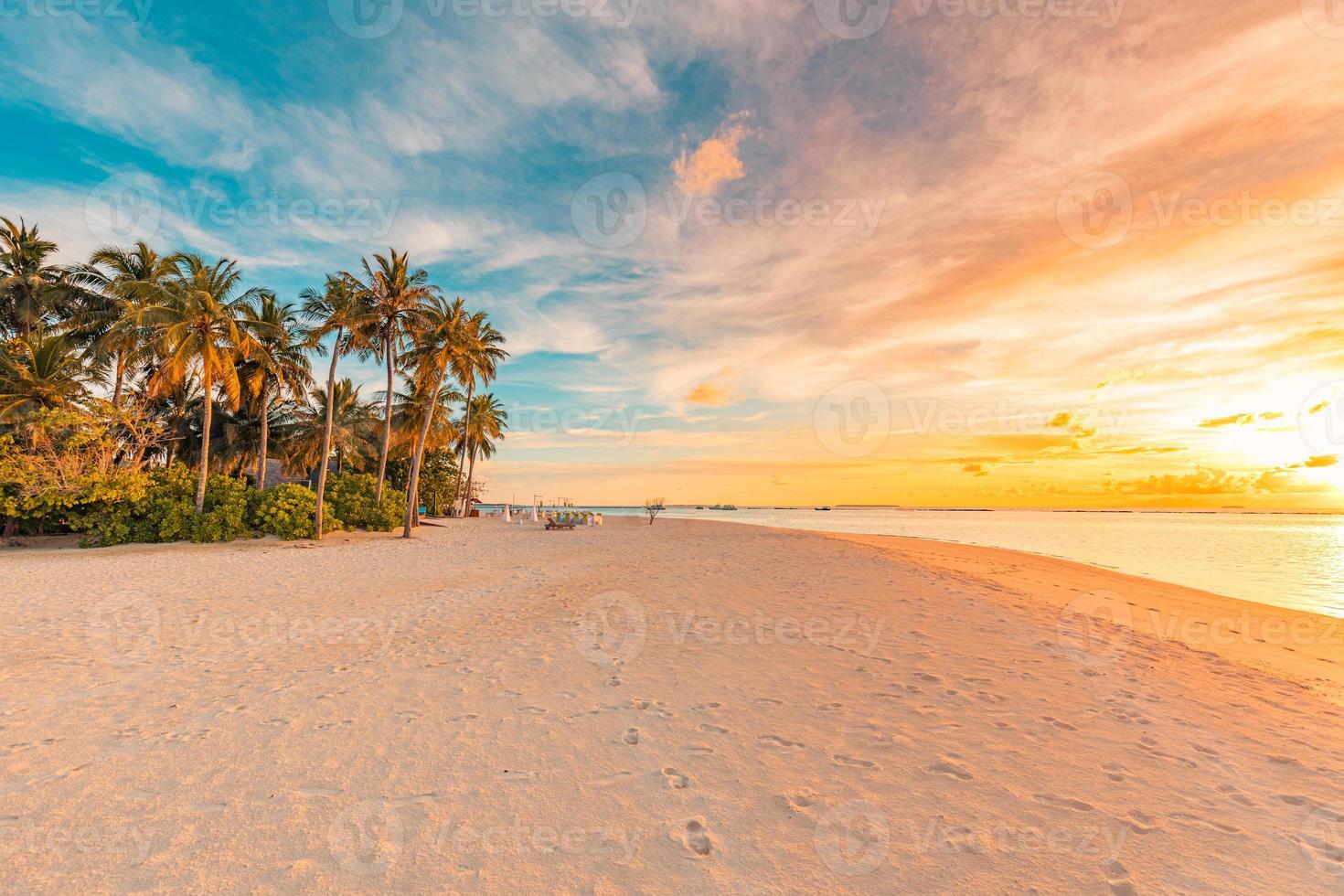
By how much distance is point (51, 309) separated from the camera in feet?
82.7

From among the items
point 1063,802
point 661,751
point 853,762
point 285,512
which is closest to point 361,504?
point 285,512

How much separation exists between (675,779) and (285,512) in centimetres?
2664

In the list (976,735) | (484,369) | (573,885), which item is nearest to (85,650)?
(573,885)

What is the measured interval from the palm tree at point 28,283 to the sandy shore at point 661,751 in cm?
2383

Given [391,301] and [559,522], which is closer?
[391,301]

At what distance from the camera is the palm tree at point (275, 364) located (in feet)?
86.2

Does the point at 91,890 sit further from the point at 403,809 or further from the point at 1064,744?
the point at 1064,744

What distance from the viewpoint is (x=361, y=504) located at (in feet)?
96.9

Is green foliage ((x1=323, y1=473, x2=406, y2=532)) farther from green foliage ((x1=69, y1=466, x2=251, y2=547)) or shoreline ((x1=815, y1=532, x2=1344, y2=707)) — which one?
shoreline ((x1=815, y1=532, x2=1344, y2=707))

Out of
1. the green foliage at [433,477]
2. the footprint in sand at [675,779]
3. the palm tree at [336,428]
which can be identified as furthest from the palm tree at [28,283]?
the footprint in sand at [675,779]

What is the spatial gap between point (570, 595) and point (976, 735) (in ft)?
29.0

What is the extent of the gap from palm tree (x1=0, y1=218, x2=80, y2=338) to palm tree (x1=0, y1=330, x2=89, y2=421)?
4798 millimetres

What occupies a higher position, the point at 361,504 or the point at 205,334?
the point at 205,334

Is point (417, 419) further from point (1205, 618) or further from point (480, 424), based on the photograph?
point (1205, 618)
